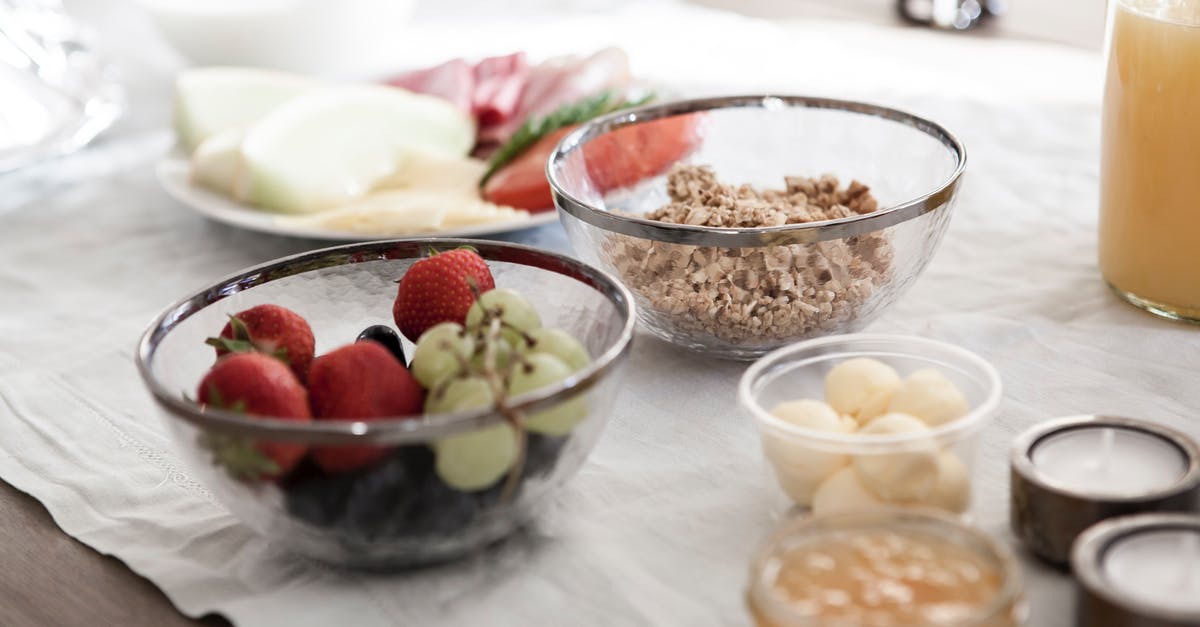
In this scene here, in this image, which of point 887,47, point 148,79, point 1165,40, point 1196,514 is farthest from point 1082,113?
point 148,79

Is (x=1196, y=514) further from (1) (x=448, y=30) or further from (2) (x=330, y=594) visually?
(1) (x=448, y=30)

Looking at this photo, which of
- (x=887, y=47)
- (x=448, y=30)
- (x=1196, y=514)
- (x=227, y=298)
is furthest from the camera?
(x=448, y=30)

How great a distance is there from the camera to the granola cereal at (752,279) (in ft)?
2.47

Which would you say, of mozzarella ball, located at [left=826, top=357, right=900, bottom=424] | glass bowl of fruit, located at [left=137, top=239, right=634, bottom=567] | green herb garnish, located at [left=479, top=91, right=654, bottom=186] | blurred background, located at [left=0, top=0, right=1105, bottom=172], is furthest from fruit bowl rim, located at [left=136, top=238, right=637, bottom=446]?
blurred background, located at [left=0, top=0, right=1105, bottom=172]

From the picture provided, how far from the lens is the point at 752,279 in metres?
0.75

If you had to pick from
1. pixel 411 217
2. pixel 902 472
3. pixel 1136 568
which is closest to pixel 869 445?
pixel 902 472

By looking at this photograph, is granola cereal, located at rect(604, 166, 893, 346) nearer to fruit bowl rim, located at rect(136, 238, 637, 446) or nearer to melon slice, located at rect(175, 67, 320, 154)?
fruit bowl rim, located at rect(136, 238, 637, 446)

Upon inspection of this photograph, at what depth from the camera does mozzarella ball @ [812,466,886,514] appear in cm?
58

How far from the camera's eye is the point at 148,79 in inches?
65.8

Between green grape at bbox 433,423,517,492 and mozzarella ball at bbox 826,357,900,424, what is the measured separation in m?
0.17

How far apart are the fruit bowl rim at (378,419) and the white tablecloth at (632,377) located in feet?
0.29

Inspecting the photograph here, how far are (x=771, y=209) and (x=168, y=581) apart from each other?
0.42 m

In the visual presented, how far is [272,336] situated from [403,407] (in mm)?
106

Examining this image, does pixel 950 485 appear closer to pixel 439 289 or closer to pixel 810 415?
pixel 810 415
